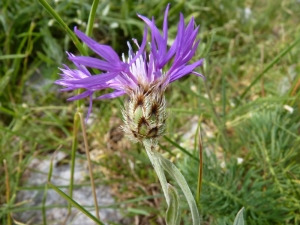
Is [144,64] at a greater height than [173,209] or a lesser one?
greater

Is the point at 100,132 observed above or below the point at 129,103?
above

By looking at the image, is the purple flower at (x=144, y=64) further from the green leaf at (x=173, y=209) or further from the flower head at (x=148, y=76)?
the green leaf at (x=173, y=209)

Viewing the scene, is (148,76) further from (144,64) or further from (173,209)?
(173,209)

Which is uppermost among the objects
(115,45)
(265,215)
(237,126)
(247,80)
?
(115,45)

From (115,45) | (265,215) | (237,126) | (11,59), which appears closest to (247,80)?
(237,126)

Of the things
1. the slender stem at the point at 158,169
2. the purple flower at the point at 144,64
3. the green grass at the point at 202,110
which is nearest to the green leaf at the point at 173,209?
the slender stem at the point at 158,169

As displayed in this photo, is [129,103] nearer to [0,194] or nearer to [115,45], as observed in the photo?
[0,194]

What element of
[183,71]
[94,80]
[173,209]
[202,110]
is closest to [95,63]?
[94,80]

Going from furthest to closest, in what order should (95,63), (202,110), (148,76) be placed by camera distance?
(202,110), (148,76), (95,63)
